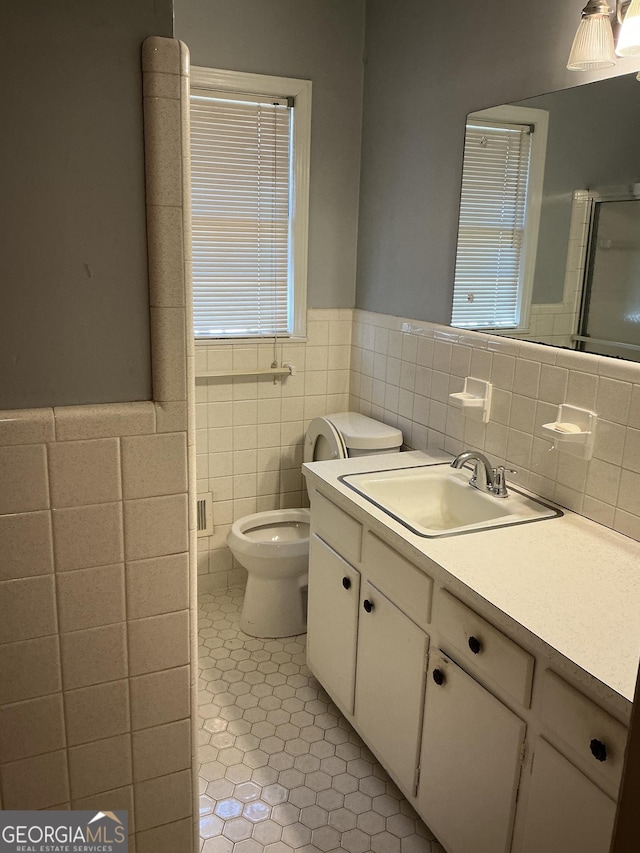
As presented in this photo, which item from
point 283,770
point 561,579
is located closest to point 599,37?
point 561,579

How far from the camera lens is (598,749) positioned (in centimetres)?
130

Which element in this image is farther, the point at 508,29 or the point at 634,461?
the point at 508,29

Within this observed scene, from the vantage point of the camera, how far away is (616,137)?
1.83 metres

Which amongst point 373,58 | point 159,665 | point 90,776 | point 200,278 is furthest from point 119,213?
point 373,58

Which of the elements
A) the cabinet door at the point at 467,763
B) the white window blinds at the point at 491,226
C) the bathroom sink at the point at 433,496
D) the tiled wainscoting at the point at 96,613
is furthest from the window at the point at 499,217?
the tiled wainscoting at the point at 96,613

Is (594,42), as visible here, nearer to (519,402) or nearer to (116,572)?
(519,402)

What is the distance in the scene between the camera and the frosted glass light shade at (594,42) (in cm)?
175

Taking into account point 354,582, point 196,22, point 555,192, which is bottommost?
point 354,582

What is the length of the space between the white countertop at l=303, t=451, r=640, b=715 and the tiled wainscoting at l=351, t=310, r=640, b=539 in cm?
12

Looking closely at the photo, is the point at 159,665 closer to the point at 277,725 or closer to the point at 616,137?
the point at 277,725

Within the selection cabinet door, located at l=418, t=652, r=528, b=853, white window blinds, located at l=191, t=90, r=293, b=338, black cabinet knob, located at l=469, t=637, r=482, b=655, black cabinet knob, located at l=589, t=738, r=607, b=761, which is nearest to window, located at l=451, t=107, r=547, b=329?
white window blinds, located at l=191, t=90, r=293, b=338

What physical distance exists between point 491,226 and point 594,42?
70cm

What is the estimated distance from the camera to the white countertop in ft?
4.49

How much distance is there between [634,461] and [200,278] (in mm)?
1969
